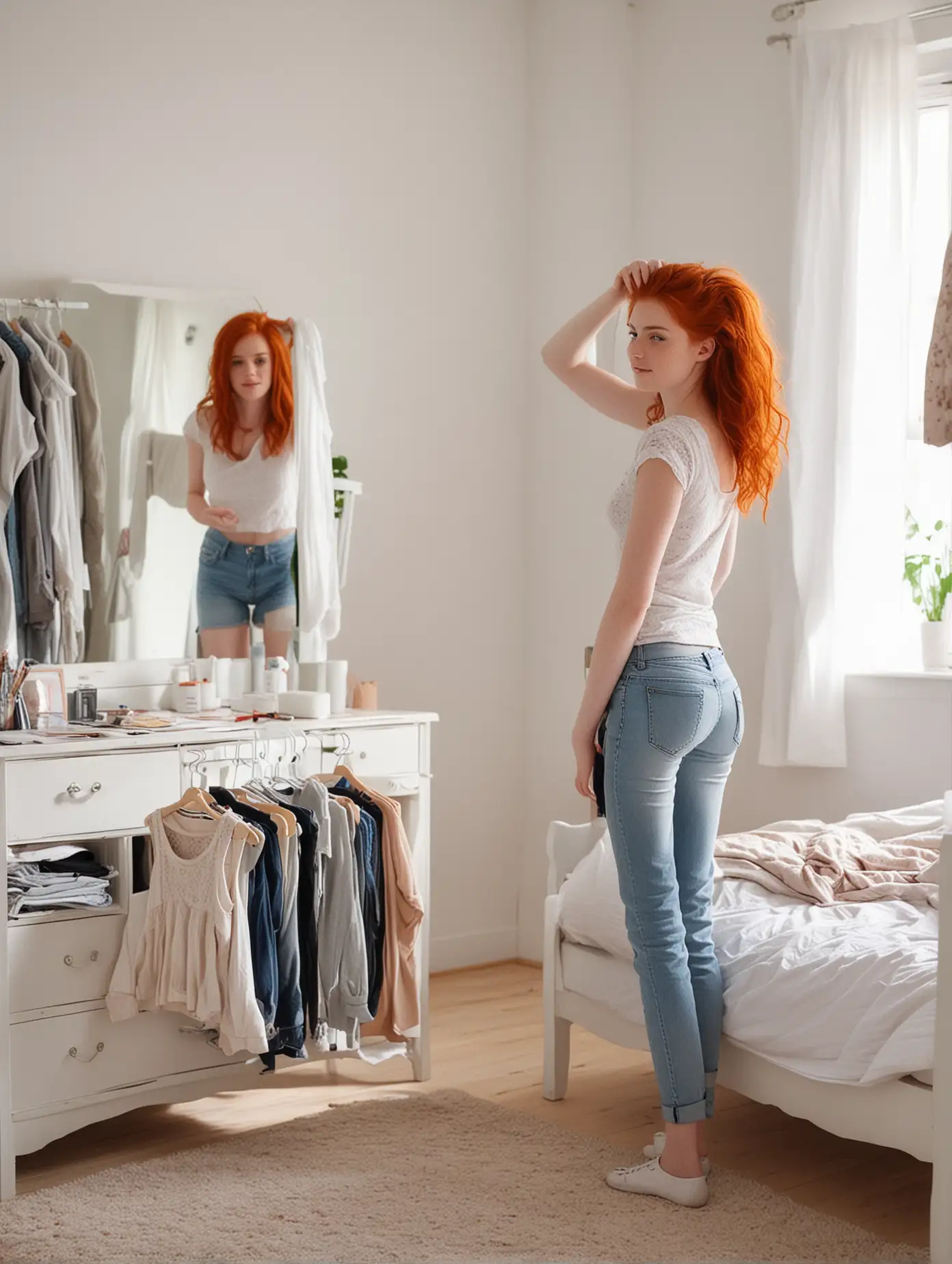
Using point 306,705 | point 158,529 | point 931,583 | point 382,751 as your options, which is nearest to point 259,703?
point 306,705

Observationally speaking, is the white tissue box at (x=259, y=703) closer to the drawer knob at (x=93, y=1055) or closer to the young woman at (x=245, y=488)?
the young woman at (x=245, y=488)

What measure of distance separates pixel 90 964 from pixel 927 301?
8.55 ft

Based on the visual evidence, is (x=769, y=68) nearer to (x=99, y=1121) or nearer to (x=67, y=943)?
(x=67, y=943)

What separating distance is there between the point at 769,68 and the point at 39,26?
1886 millimetres

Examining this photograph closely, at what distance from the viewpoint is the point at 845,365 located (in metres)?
3.41

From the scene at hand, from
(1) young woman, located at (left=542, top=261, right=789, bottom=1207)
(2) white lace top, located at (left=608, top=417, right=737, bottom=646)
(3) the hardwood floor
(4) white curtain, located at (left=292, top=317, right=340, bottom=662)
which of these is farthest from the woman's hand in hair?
(3) the hardwood floor

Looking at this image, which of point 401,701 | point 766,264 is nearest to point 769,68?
point 766,264

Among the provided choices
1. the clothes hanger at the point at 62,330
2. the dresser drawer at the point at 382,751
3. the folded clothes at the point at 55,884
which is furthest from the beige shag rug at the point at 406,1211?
the clothes hanger at the point at 62,330

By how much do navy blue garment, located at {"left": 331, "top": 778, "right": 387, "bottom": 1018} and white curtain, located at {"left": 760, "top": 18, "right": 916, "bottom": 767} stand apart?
122 centimetres

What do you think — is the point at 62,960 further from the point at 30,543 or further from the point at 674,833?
the point at 674,833

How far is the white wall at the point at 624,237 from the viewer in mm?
3688

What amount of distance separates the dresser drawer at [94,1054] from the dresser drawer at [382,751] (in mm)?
659

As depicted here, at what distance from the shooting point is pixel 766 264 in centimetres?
368

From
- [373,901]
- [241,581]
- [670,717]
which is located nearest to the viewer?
[670,717]
